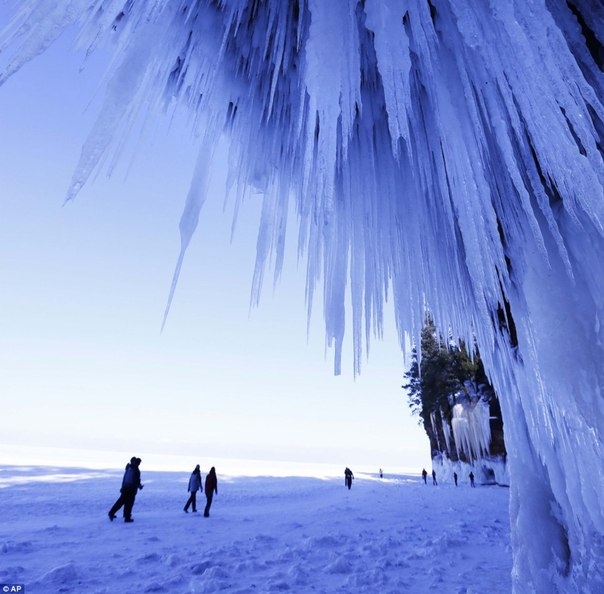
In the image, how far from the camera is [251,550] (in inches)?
205

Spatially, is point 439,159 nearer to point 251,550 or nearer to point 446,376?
point 251,550

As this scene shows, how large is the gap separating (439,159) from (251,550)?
213 inches

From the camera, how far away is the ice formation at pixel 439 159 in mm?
1587

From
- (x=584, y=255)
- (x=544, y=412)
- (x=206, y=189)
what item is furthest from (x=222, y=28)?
(x=544, y=412)

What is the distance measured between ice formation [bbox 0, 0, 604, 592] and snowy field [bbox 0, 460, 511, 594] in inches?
76.5

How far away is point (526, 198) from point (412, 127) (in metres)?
1.01

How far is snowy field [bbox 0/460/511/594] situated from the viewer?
375cm

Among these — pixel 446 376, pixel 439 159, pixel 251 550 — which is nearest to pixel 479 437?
pixel 446 376

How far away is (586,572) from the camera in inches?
93.5

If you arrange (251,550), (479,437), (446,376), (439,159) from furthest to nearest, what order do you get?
(446,376), (479,437), (251,550), (439,159)

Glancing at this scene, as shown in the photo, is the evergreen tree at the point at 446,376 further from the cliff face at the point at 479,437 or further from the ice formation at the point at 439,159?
the ice formation at the point at 439,159

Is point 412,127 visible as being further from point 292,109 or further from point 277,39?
point 277,39

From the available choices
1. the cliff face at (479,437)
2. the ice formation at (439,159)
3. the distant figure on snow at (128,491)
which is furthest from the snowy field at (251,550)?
the cliff face at (479,437)

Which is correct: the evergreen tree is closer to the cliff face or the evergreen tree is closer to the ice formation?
the cliff face
